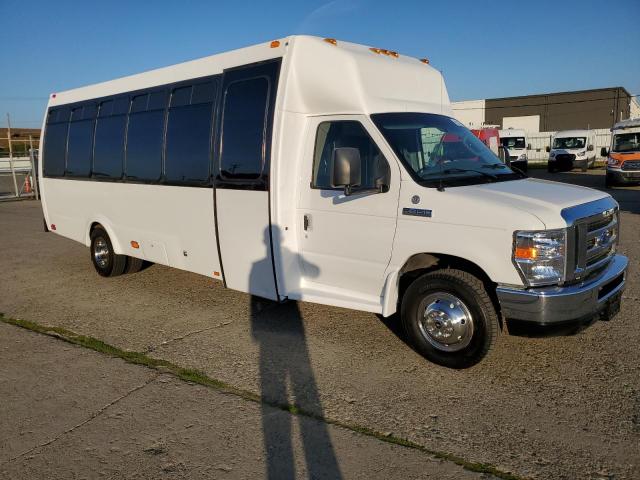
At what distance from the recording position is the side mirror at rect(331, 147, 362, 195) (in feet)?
15.0

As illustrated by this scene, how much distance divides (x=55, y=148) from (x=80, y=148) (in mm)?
951

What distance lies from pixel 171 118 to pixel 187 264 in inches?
72.1

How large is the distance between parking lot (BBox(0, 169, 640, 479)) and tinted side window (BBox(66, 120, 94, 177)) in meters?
2.31

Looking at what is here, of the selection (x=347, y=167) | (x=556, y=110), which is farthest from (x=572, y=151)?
(x=347, y=167)

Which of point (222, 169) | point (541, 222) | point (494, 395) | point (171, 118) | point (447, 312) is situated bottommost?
point (494, 395)

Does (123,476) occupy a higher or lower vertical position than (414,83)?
lower

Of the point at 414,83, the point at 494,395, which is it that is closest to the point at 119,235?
the point at 414,83

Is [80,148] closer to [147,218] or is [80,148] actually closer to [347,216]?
[147,218]

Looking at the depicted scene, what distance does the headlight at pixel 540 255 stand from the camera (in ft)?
13.3

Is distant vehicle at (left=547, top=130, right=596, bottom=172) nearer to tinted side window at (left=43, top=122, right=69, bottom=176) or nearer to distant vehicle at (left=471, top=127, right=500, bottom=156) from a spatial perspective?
distant vehicle at (left=471, top=127, right=500, bottom=156)

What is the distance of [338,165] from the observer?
460 cm

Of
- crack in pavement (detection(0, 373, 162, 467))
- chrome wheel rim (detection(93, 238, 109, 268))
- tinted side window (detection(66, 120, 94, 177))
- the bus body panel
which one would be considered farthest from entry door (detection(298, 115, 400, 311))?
tinted side window (detection(66, 120, 94, 177))

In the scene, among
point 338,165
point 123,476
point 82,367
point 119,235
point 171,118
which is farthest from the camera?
point 119,235

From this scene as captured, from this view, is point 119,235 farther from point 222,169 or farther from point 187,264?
point 222,169
